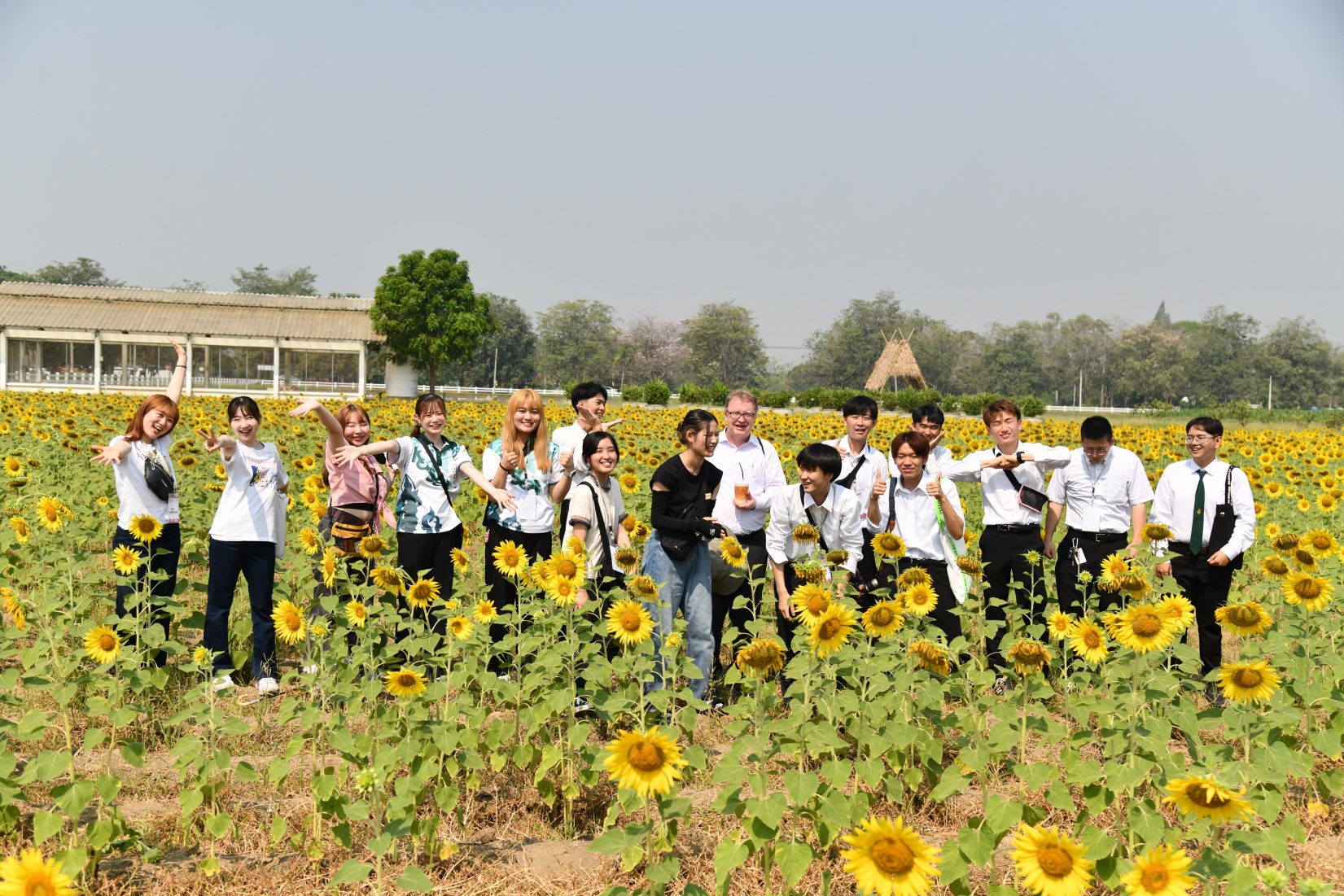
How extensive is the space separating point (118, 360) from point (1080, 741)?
3966cm

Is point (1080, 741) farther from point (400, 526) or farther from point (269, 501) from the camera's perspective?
point (269, 501)

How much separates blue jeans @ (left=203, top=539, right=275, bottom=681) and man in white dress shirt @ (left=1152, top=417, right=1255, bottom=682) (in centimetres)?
448

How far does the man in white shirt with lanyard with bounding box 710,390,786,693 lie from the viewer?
4938mm

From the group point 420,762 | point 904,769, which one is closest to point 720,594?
point 904,769

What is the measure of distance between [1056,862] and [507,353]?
82.4 meters

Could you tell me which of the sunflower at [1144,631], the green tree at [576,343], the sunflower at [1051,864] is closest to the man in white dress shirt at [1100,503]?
the sunflower at [1144,631]

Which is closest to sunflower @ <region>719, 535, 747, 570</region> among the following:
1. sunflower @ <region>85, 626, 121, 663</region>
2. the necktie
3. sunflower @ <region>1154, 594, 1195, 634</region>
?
sunflower @ <region>1154, 594, 1195, 634</region>

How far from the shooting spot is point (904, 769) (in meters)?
3.75

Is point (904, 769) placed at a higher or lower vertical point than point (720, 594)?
lower

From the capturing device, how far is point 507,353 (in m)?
82.9

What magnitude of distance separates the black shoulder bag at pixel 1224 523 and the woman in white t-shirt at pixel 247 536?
4.72m

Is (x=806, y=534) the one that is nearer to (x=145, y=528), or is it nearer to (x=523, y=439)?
(x=523, y=439)

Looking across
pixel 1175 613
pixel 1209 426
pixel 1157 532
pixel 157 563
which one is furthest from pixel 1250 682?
pixel 157 563

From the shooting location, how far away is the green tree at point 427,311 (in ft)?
147
